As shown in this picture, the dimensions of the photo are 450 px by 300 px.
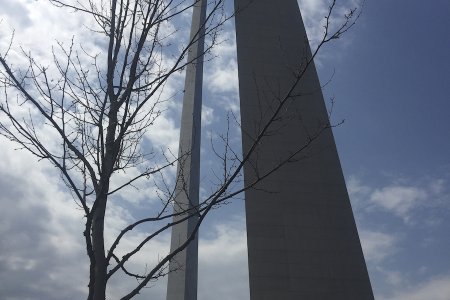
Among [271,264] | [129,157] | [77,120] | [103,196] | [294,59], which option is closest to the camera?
[103,196]

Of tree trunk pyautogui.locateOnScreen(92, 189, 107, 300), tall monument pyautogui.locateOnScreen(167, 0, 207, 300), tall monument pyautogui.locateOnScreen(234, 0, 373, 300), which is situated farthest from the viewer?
tall monument pyautogui.locateOnScreen(167, 0, 207, 300)

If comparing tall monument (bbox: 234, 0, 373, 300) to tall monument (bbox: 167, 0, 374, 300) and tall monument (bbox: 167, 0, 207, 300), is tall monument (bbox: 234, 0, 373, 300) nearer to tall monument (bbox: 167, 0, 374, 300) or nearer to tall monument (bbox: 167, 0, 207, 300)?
tall monument (bbox: 167, 0, 374, 300)

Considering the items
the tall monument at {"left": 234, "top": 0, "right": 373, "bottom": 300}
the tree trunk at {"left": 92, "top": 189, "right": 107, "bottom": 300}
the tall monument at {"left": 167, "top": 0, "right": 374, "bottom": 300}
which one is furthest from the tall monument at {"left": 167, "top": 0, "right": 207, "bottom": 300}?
the tree trunk at {"left": 92, "top": 189, "right": 107, "bottom": 300}

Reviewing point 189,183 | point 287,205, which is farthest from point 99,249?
point 189,183

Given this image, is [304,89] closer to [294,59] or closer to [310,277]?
[294,59]

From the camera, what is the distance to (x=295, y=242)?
9438 millimetres

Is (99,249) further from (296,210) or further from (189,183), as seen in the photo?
(189,183)

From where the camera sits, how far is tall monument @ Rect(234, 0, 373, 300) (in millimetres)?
9070

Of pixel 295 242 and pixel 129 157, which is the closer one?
pixel 129 157

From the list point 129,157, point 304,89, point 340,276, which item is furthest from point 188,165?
point 129,157

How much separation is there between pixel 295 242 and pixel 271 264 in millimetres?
769

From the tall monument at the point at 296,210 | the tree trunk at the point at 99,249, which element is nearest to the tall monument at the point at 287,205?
the tall monument at the point at 296,210

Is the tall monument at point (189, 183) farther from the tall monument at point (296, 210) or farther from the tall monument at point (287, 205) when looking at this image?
the tall monument at point (296, 210)

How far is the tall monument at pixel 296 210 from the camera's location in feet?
29.8
